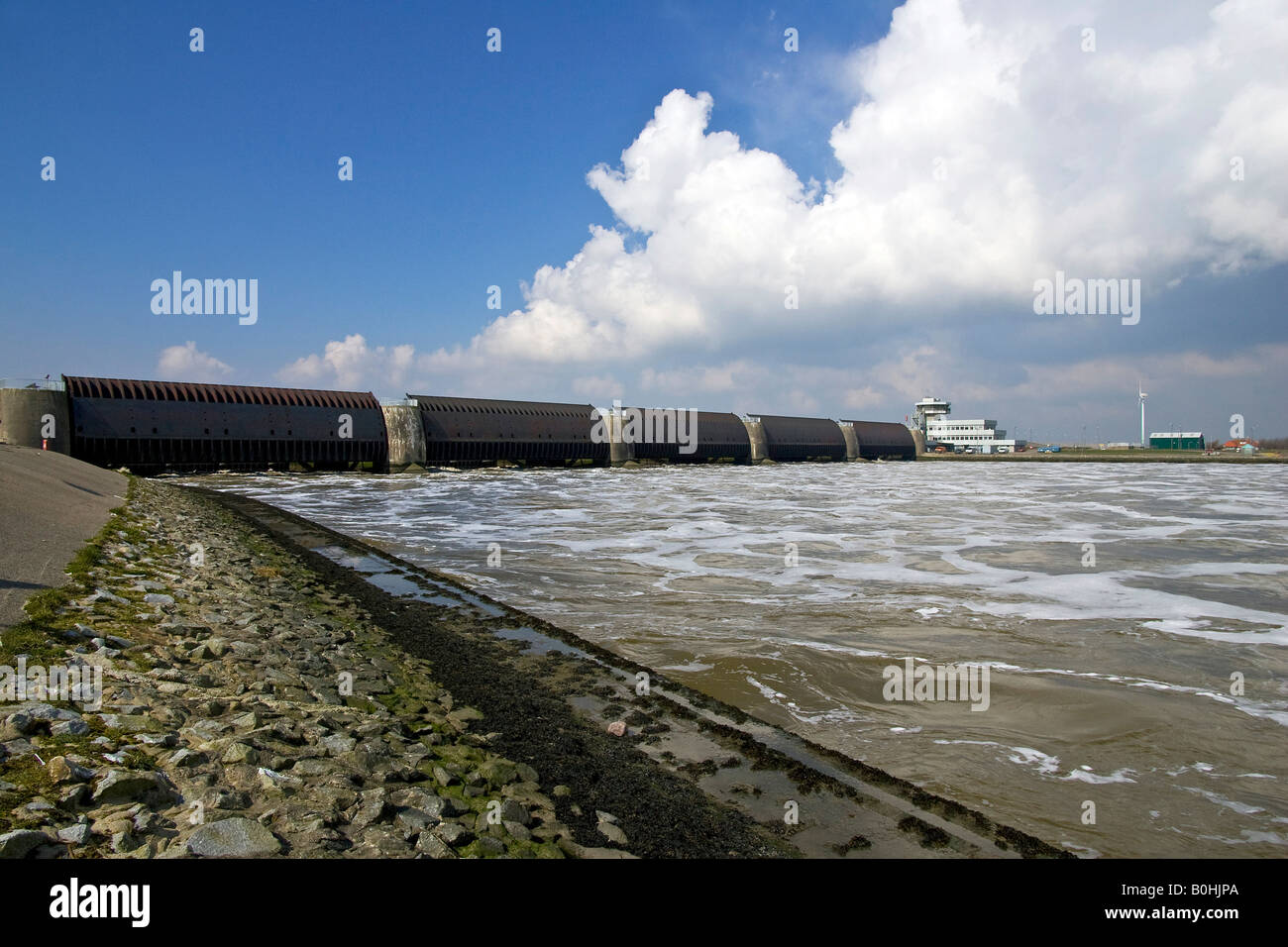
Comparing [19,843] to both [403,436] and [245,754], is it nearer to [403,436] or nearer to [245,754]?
[245,754]

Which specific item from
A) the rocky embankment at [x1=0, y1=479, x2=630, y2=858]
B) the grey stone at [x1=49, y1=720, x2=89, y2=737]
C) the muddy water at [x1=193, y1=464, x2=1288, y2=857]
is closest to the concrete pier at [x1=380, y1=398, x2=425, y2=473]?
the muddy water at [x1=193, y1=464, x2=1288, y2=857]

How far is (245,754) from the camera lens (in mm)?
4785

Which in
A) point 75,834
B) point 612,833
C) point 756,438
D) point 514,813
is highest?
point 756,438

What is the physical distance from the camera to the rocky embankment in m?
3.90

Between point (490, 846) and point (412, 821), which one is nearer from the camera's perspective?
point (490, 846)

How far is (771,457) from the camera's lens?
9225 cm

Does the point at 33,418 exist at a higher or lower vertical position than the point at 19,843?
higher

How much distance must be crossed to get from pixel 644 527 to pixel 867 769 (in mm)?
16859

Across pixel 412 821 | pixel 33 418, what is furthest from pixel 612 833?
pixel 33 418

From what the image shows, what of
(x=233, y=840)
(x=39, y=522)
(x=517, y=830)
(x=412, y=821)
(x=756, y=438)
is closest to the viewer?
(x=233, y=840)

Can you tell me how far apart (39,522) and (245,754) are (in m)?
10.5

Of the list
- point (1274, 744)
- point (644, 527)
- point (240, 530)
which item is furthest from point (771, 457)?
point (1274, 744)

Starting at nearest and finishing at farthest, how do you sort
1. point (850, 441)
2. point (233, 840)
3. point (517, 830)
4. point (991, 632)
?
point (233, 840), point (517, 830), point (991, 632), point (850, 441)
